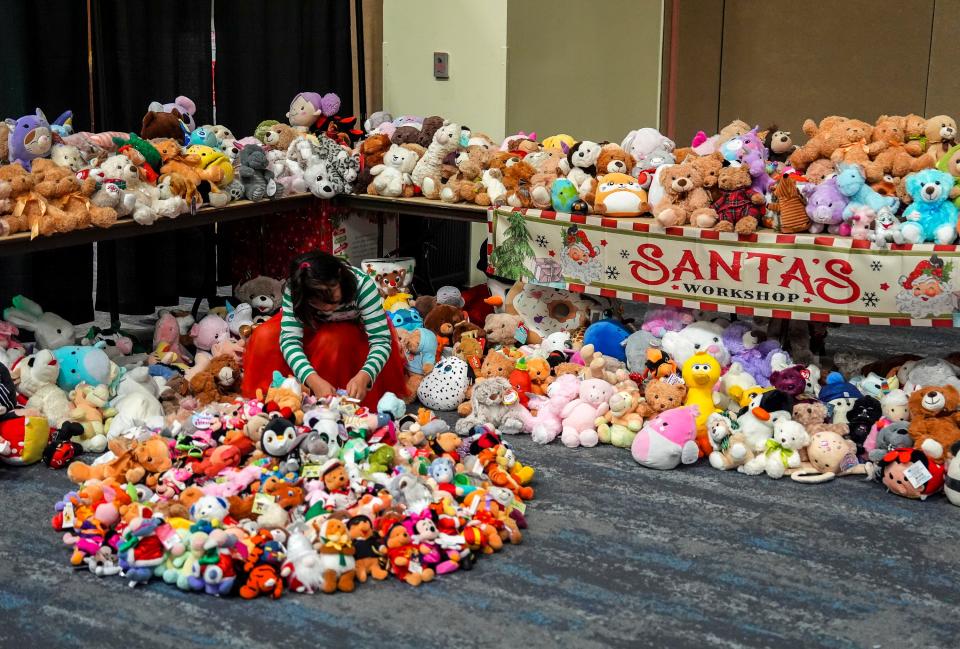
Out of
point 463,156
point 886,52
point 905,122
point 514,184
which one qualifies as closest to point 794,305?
point 905,122

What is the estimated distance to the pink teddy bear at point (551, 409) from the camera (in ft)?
12.5

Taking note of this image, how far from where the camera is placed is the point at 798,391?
3838mm

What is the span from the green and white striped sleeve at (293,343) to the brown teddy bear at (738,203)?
1.53 metres

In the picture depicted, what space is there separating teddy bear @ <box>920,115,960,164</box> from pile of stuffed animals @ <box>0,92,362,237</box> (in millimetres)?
A: 2307

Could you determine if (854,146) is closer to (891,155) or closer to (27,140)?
(891,155)

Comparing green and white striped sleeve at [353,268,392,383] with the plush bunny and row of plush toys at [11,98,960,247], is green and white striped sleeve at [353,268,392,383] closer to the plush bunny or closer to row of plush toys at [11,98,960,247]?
row of plush toys at [11,98,960,247]

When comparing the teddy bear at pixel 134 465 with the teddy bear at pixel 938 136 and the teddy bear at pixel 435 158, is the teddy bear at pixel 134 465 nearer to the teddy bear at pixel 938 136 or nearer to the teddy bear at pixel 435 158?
the teddy bear at pixel 435 158

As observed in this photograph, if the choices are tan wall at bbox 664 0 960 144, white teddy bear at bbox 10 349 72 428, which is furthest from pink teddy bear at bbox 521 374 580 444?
tan wall at bbox 664 0 960 144

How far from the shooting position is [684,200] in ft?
13.9

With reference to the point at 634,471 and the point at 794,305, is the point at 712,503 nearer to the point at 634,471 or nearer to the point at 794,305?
the point at 634,471

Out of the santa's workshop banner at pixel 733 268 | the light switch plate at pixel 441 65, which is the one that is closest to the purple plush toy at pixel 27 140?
the santa's workshop banner at pixel 733 268

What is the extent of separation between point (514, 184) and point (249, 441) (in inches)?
73.0

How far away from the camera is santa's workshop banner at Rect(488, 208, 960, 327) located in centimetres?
392

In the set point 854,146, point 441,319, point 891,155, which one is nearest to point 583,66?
point 441,319
